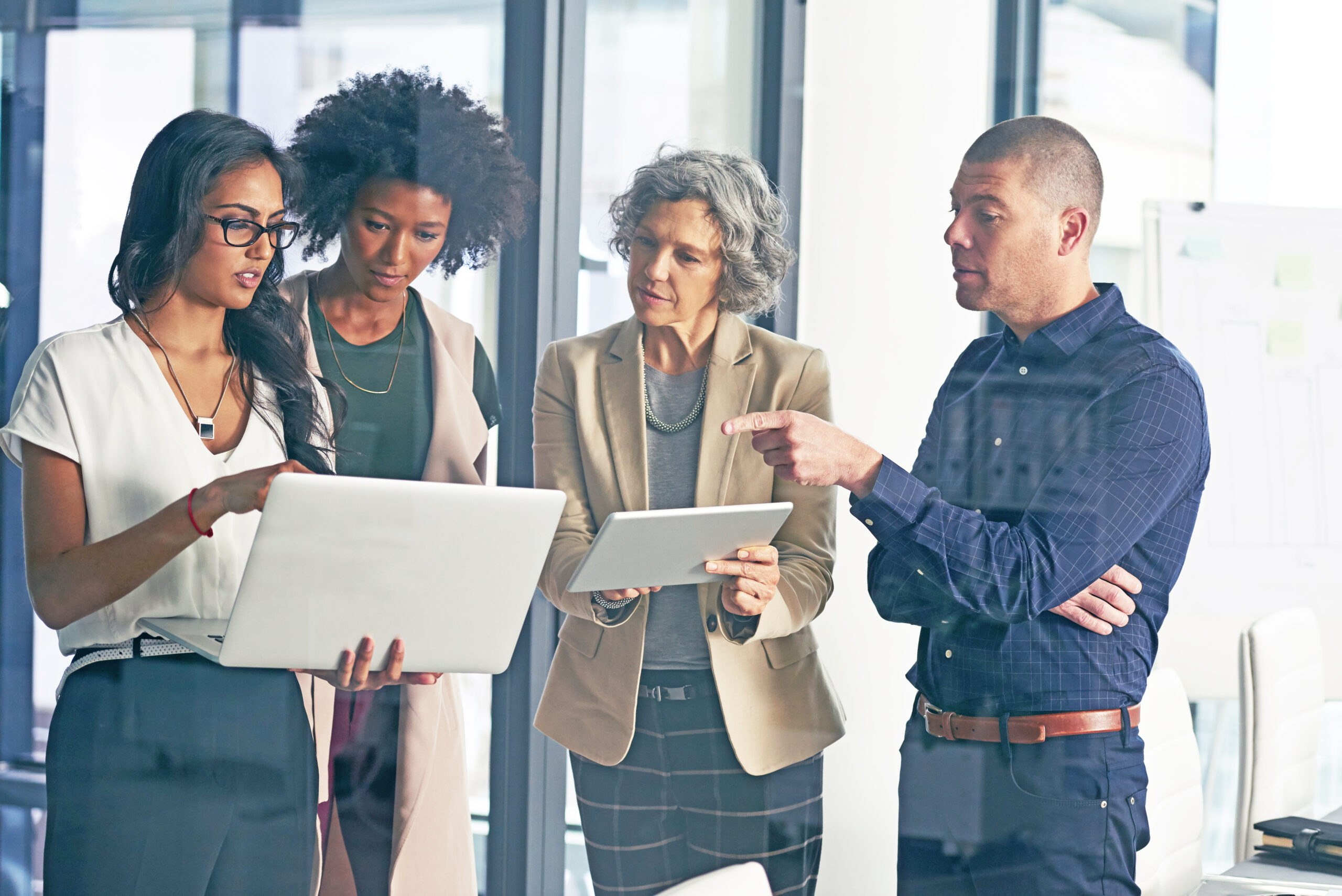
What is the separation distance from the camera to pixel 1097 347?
1.87 metres

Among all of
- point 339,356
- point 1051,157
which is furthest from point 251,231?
point 1051,157

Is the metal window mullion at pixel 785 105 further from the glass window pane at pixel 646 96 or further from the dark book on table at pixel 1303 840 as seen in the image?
the dark book on table at pixel 1303 840

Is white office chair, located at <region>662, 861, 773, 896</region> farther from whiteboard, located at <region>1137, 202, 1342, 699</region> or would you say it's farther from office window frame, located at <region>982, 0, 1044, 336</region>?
office window frame, located at <region>982, 0, 1044, 336</region>

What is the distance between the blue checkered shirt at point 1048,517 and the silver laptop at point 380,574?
577 millimetres

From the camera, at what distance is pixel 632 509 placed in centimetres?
192

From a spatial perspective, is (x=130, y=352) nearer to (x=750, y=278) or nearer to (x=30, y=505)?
(x=30, y=505)

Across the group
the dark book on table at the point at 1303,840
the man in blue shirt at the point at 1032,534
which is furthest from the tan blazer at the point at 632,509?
the dark book on table at the point at 1303,840

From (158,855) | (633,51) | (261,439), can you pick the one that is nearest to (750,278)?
(633,51)

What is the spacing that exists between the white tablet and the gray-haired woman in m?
0.14

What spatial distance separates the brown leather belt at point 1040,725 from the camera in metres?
1.79

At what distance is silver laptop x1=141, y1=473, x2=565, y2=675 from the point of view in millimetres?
1367

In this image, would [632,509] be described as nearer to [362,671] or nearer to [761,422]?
[761,422]

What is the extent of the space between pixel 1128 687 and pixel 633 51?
1569 millimetres

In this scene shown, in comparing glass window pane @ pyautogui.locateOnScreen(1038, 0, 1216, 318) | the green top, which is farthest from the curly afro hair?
glass window pane @ pyautogui.locateOnScreen(1038, 0, 1216, 318)
